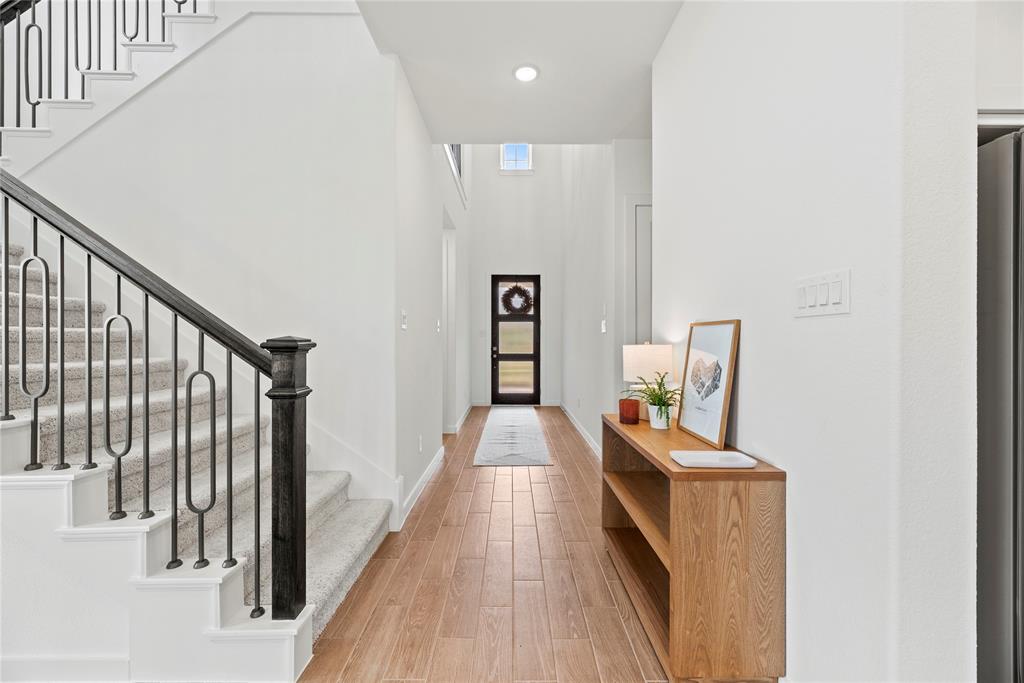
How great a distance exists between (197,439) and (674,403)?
7.16ft

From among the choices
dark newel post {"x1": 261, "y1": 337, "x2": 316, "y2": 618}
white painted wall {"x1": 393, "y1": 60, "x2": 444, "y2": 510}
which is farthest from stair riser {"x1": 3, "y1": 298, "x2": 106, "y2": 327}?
white painted wall {"x1": 393, "y1": 60, "x2": 444, "y2": 510}

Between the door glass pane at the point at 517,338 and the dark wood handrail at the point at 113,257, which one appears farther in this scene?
the door glass pane at the point at 517,338

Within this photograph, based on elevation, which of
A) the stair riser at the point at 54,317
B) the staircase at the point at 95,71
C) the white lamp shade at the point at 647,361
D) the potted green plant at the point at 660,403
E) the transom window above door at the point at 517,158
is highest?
the transom window above door at the point at 517,158

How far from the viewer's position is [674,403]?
247cm

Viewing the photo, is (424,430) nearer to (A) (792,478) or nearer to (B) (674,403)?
(B) (674,403)

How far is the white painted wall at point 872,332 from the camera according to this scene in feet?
3.86

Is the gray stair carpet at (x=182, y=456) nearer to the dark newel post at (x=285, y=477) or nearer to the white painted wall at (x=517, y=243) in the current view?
the dark newel post at (x=285, y=477)

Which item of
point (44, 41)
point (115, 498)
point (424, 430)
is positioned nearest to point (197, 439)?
point (115, 498)

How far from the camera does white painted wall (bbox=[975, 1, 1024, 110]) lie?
55.2 inches

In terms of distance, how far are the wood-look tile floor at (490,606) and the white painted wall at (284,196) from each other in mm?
554

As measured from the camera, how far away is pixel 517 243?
894cm

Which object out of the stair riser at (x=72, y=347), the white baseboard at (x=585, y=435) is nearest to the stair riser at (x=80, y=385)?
the stair riser at (x=72, y=347)

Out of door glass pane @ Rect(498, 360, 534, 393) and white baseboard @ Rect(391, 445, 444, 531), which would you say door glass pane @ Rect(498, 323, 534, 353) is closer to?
door glass pane @ Rect(498, 360, 534, 393)

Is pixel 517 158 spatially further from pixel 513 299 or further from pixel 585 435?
pixel 585 435
